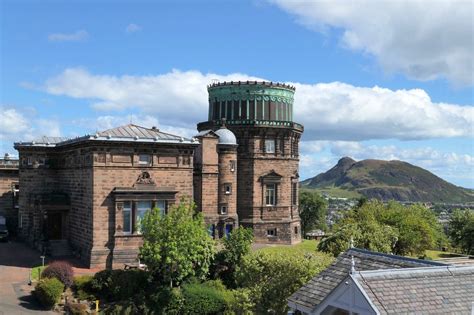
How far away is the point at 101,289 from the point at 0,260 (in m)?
11.0

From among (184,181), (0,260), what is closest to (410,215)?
(184,181)

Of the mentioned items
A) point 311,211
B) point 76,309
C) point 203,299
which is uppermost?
point 311,211

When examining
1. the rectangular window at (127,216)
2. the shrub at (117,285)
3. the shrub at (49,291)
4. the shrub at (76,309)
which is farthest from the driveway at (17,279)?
the rectangular window at (127,216)

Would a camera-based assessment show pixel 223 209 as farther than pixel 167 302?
Yes

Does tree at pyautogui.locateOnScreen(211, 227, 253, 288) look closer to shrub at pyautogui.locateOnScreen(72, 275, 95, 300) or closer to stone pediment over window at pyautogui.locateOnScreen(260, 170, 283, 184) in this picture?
shrub at pyautogui.locateOnScreen(72, 275, 95, 300)

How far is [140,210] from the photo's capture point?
3822cm

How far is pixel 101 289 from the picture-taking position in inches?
1272

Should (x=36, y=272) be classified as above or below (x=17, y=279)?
above

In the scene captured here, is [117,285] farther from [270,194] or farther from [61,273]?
[270,194]

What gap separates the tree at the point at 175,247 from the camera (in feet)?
104

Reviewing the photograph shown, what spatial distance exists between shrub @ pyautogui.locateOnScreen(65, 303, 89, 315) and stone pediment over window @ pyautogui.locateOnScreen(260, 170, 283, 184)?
23.4 meters

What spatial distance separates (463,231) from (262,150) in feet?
84.4

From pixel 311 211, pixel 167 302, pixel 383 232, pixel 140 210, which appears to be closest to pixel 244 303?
pixel 167 302

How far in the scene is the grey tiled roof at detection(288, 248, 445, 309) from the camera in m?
14.1
